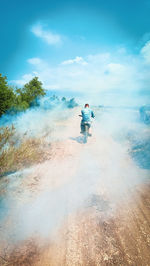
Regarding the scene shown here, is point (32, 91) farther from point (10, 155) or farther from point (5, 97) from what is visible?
point (10, 155)

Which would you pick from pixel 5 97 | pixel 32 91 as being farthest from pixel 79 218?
pixel 32 91

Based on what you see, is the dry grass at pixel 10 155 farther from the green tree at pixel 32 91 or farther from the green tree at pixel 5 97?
the green tree at pixel 32 91

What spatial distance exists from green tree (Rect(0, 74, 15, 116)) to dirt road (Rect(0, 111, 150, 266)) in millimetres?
9960

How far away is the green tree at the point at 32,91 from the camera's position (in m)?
21.7

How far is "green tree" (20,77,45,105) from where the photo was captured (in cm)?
2169

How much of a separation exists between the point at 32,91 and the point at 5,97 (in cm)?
1162

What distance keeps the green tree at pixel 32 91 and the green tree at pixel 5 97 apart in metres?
7.72

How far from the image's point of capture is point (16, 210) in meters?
2.77

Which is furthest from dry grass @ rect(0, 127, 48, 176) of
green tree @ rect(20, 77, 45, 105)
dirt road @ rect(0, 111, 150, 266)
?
green tree @ rect(20, 77, 45, 105)

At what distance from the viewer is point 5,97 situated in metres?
12.6

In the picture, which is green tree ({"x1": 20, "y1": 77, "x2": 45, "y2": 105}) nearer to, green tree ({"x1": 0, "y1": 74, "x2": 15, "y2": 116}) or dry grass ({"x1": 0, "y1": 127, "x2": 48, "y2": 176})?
green tree ({"x1": 0, "y1": 74, "x2": 15, "y2": 116})

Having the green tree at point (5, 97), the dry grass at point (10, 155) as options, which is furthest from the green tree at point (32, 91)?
the dry grass at point (10, 155)

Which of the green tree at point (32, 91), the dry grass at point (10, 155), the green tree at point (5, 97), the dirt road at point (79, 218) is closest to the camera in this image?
the dirt road at point (79, 218)

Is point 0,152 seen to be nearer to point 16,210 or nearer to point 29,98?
point 16,210
